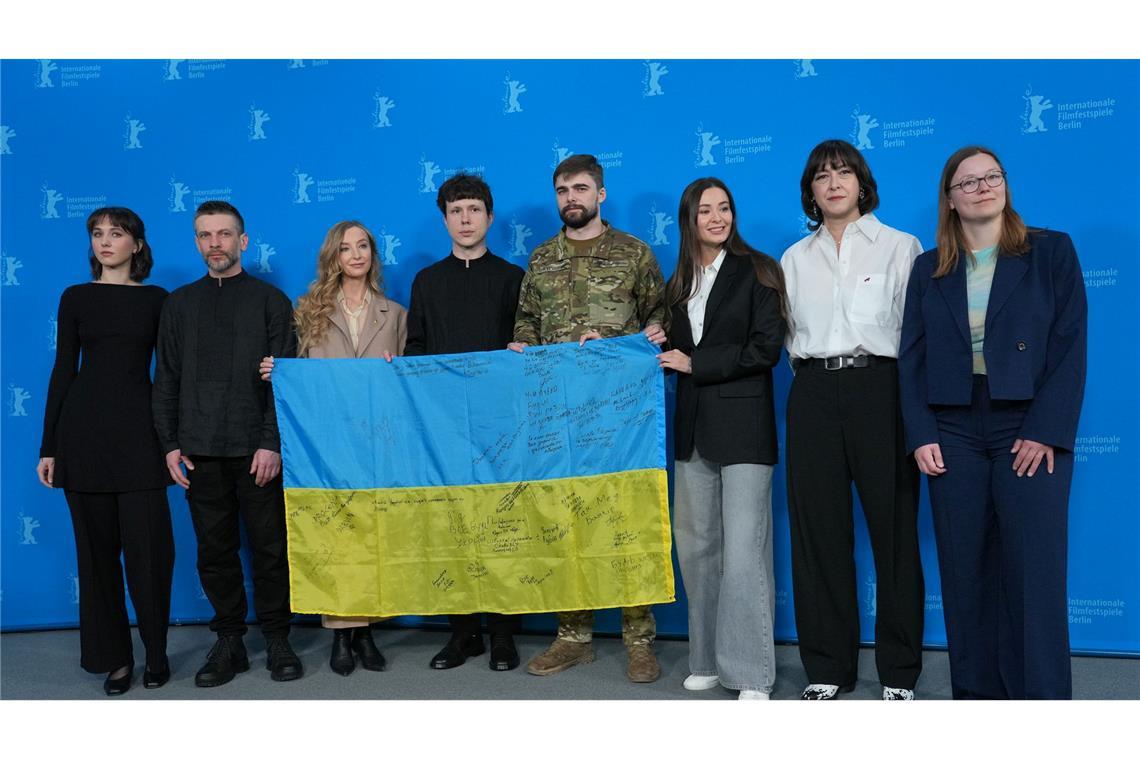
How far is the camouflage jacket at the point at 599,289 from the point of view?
11.0 ft

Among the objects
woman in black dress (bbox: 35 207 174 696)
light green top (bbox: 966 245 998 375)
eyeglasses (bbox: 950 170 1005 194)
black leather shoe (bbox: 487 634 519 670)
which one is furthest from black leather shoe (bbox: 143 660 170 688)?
eyeglasses (bbox: 950 170 1005 194)

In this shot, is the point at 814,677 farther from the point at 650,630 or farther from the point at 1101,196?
the point at 1101,196

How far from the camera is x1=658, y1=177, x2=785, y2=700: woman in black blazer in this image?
3.01 meters

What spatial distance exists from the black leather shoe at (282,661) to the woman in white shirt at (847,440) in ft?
6.23

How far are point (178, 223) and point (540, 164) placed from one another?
1849 mm

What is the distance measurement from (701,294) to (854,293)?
52 centimetres

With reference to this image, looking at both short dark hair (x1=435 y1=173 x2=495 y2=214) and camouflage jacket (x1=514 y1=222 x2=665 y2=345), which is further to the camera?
short dark hair (x1=435 y1=173 x2=495 y2=214)

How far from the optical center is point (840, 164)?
2965mm

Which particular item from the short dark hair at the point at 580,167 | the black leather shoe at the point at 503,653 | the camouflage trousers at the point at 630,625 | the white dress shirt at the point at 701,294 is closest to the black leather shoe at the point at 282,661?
the black leather shoe at the point at 503,653

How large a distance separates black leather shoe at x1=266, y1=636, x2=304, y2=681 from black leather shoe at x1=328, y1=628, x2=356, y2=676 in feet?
0.42

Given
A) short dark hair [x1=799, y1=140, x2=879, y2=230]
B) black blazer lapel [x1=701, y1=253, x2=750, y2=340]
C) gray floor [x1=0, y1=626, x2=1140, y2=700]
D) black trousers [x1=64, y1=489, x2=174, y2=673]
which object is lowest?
gray floor [x1=0, y1=626, x2=1140, y2=700]

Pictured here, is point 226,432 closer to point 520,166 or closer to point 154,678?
point 154,678

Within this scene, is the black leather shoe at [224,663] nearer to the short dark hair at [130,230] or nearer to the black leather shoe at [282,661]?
the black leather shoe at [282,661]

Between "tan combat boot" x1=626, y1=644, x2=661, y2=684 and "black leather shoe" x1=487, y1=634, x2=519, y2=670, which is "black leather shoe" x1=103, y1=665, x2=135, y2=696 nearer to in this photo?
"black leather shoe" x1=487, y1=634, x2=519, y2=670
